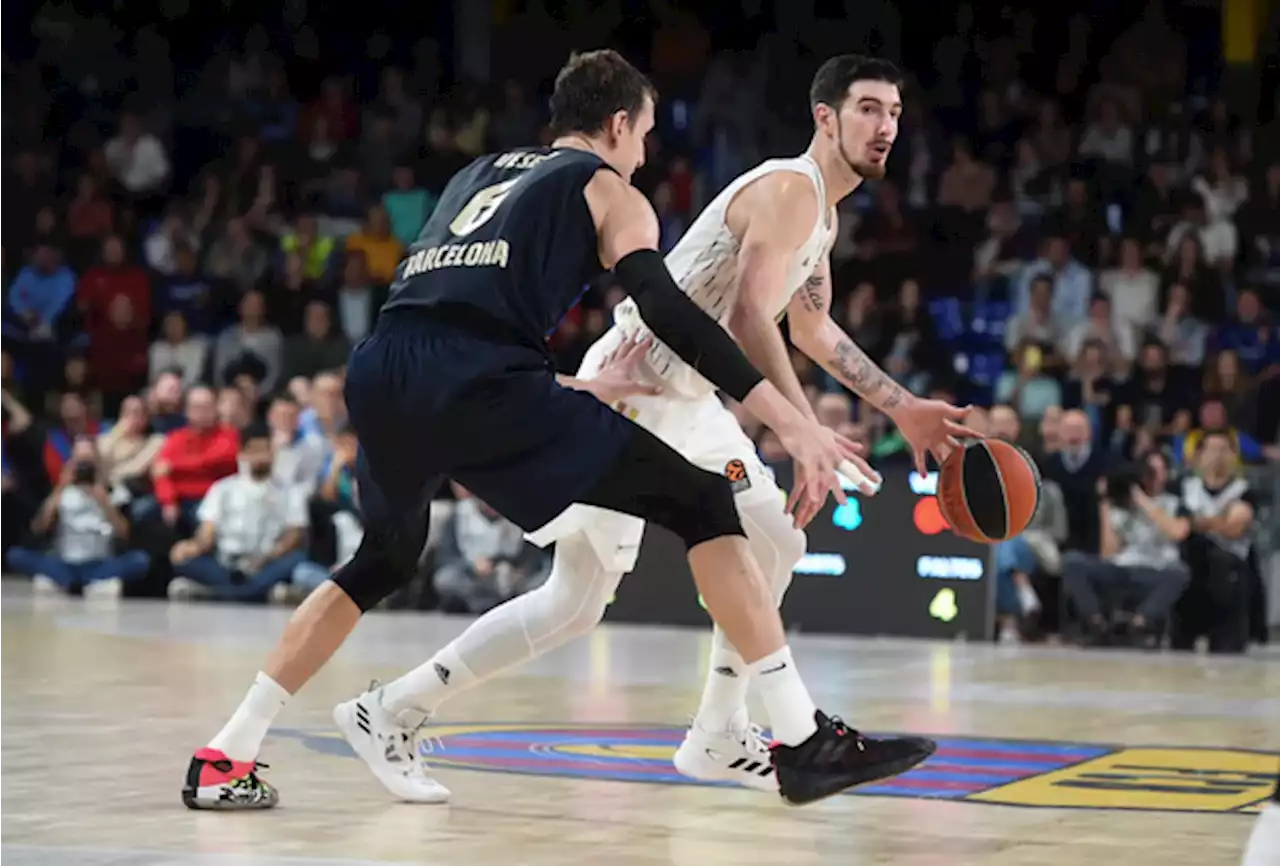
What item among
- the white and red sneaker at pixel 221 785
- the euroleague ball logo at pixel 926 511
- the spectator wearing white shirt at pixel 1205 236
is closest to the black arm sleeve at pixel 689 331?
the white and red sneaker at pixel 221 785

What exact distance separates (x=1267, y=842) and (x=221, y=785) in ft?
9.67

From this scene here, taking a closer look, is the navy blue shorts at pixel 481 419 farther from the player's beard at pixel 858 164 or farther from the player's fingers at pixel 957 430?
the player's beard at pixel 858 164

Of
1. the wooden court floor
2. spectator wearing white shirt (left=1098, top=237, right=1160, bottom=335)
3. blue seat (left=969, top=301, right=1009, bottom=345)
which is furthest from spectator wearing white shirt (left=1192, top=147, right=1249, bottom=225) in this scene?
the wooden court floor

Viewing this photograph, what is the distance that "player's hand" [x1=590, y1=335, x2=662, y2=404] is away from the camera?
6449mm

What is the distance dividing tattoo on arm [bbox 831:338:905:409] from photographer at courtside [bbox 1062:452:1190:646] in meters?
6.95

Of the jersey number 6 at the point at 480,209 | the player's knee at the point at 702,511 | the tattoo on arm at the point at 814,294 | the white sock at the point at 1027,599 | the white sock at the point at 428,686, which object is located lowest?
the white sock at the point at 428,686

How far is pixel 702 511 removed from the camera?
5.55m

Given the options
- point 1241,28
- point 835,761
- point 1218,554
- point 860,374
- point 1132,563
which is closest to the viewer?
point 835,761

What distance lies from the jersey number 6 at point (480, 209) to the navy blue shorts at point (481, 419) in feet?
0.87

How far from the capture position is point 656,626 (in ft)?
46.3

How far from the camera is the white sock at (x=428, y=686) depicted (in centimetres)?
632

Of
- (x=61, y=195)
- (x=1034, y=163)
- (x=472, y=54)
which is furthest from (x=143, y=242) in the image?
(x=1034, y=163)

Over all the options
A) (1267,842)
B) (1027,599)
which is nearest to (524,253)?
(1267,842)

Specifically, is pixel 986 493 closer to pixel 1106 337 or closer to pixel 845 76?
pixel 845 76
